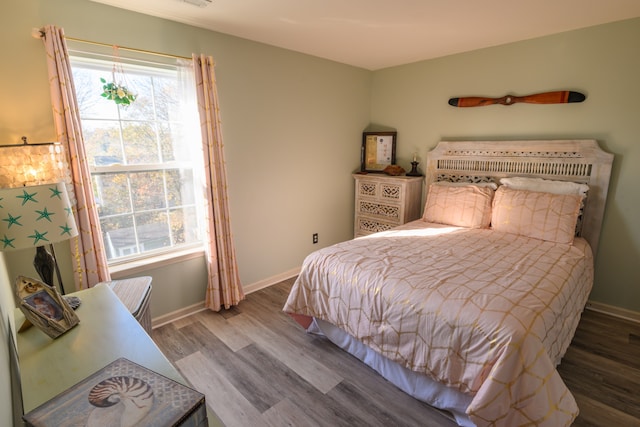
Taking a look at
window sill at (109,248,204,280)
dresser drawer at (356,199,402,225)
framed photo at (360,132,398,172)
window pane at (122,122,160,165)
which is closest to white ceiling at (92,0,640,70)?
window pane at (122,122,160,165)

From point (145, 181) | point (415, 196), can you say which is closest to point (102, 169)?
point (145, 181)

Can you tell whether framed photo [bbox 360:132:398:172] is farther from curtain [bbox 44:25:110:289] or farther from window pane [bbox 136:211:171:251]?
curtain [bbox 44:25:110:289]

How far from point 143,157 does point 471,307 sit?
248 centimetres

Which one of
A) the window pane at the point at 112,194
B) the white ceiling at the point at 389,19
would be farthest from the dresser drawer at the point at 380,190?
the window pane at the point at 112,194

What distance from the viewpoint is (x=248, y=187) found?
2977 millimetres

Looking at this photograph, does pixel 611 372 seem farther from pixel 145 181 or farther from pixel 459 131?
pixel 145 181

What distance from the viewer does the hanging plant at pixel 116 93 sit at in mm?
2119

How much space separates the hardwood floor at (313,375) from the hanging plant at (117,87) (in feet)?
5.77

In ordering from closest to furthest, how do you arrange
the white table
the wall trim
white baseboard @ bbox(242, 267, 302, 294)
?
the white table, the wall trim, white baseboard @ bbox(242, 267, 302, 294)

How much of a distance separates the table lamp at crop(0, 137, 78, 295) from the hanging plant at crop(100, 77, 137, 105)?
2.18 feet

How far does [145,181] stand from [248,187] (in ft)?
2.82

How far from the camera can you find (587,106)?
262cm

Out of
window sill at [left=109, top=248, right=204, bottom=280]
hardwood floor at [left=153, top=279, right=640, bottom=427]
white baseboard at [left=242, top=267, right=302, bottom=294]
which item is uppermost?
window sill at [left=109, top=248, right=204, bottom=280]

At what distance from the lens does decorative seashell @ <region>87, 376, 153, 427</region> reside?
2.28ft
